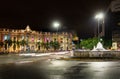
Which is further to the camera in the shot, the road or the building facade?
the building facade

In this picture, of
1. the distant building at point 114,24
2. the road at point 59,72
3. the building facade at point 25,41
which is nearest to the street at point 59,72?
the road at point 59,72

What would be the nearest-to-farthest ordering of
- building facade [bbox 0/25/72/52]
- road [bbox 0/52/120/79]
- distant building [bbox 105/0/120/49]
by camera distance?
road [bbox 0/52/120/79] < distant building [bbox 105/0/120/49] < building facade [bbox 0/25/72/52]

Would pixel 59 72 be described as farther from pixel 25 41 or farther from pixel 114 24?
pixel 25 41

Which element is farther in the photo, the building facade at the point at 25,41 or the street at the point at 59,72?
the building facade at the point at 25,41

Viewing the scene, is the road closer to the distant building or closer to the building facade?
the distant building

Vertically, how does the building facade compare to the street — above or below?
above

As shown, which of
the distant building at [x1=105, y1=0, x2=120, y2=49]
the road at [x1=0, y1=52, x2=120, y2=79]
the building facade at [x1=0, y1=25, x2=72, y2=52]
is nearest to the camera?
the road at [x1=0, y1=52, x2=120, y2=79]

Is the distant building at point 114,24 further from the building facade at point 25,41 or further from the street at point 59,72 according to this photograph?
the street at point 59,72

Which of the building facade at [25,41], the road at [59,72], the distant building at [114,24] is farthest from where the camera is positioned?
the building facade at [25,41]

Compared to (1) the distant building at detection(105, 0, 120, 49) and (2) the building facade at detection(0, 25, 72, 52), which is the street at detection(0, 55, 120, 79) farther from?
(2) the building facade at detection(0, 25, 72, 52)

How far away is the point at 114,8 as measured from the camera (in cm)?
14838

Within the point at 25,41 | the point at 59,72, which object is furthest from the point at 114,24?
the point at 59,72

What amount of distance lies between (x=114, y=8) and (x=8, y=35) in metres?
61.8

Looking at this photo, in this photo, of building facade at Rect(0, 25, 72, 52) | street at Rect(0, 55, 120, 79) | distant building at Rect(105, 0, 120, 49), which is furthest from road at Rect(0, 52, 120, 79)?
building facade at Rect(0, 25, 72, 52)
